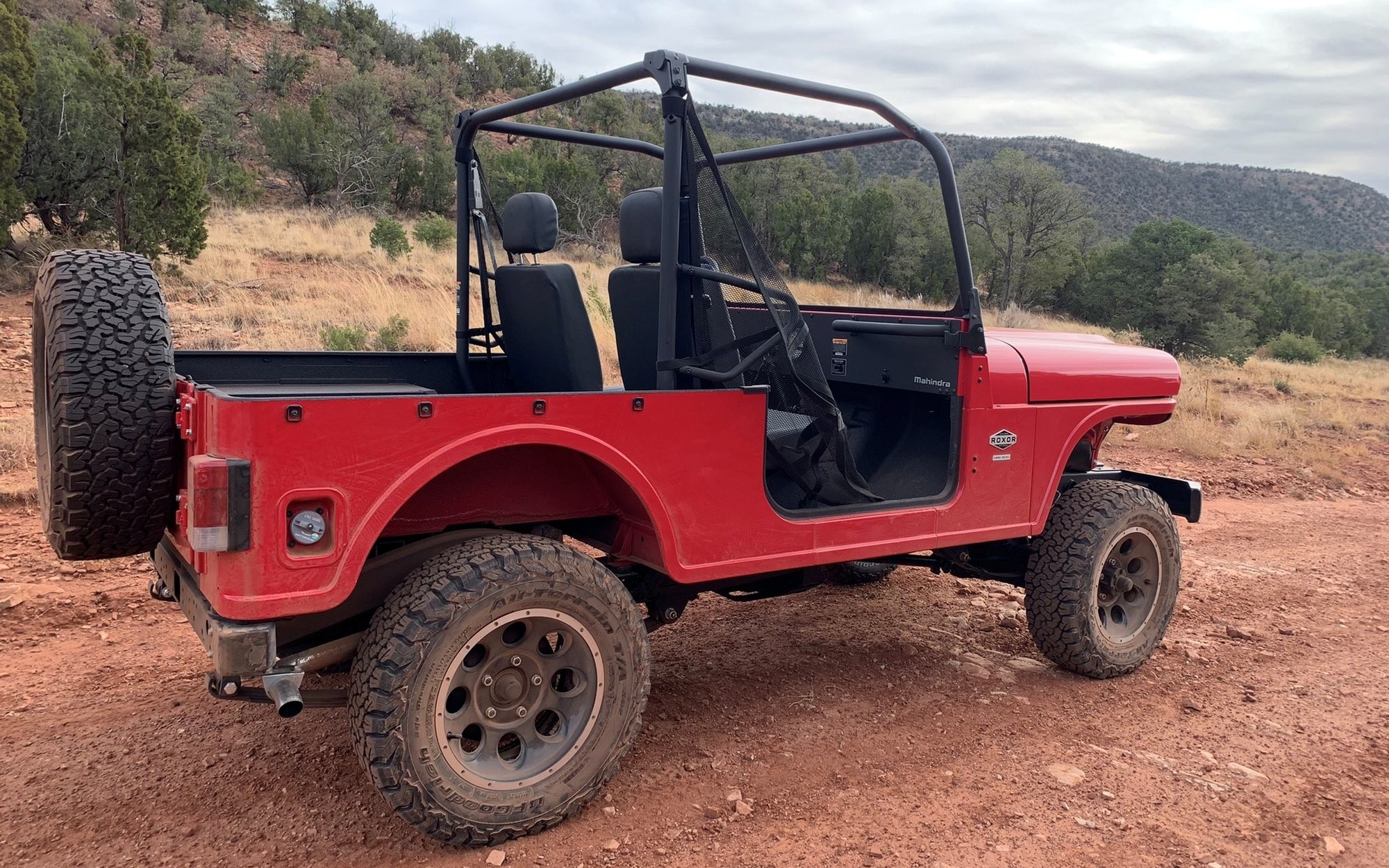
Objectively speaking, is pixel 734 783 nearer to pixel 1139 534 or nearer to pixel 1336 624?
pixel 1139 534

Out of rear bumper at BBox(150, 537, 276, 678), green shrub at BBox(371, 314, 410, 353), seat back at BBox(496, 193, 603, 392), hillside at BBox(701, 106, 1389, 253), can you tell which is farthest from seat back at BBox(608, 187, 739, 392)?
hillside at BBox(701, 106, 1389, 253)

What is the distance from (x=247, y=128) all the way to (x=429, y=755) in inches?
1185

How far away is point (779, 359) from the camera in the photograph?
338cm

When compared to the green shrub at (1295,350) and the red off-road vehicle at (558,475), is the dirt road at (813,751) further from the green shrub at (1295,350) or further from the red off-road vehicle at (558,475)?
the green shrub at (1295,350)

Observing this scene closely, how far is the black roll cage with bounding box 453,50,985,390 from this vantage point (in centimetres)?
309

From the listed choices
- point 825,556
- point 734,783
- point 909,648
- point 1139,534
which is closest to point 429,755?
point 734,783

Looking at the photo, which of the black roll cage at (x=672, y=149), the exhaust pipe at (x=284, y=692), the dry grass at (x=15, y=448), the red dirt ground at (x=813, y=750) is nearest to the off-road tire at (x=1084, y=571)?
the red dirt ground at (x=813, y=750)

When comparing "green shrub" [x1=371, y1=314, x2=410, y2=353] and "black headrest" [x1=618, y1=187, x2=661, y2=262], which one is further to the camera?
"green shrub" [x1=371, y1=314, x2=410, y2=353]

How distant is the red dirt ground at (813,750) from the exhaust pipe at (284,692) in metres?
0.52

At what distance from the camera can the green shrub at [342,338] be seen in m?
9.62

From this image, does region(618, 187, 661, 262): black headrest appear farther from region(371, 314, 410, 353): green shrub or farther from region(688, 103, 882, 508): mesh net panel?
region(371, 314, 410, 353): green shrub

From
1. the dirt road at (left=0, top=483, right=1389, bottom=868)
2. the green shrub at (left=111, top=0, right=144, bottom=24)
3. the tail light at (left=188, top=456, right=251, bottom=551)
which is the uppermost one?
the green shrub at (left=111, top=0, right=144, bottom=24)

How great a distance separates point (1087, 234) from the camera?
105 ft

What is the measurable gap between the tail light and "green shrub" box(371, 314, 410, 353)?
312 inches
